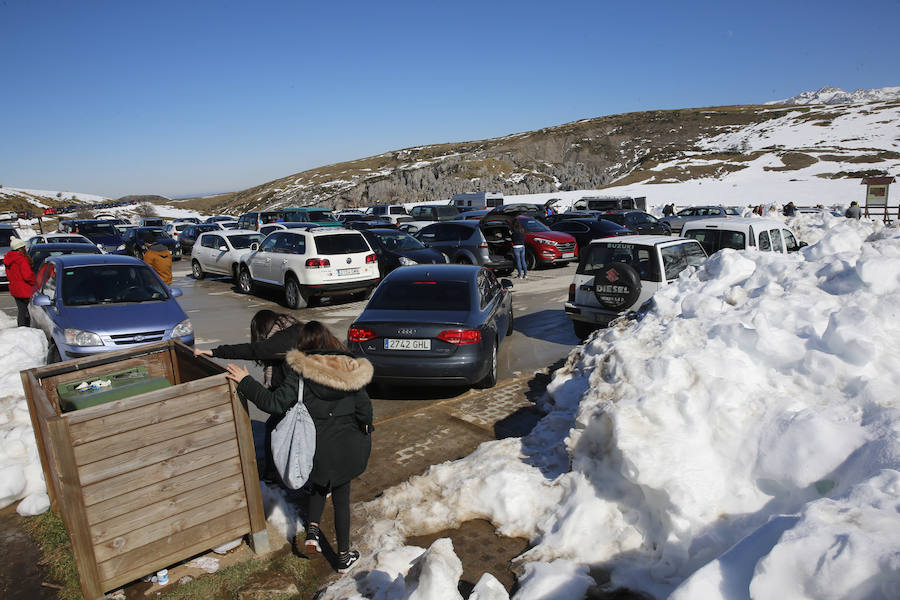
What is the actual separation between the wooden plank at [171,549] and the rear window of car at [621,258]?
6.54 meters

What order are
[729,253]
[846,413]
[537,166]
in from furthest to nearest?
[537,166], [729,253], [846,413]

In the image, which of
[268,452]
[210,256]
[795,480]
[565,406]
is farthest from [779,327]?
[210,256]

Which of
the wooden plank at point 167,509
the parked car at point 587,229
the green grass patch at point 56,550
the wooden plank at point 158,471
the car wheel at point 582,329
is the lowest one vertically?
the car wheel at point 582,329

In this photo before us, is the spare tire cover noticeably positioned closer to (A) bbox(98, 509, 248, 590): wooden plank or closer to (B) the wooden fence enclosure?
(B) the wooden fence enclosure

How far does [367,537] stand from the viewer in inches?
159

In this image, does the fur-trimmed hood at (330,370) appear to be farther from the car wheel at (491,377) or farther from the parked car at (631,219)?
the parked car at (631,219)

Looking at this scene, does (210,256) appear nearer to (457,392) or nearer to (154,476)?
(457,392)

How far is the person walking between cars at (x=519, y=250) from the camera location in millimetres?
16812

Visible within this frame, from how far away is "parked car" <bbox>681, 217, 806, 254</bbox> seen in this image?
10.6 meters

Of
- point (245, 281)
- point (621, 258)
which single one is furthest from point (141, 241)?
point (621, 258)

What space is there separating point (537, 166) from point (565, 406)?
311 ft

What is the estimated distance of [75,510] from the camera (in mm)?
3117

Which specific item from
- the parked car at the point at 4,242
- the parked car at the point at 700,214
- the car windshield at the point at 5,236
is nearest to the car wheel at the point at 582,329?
the parked car at the point at 4,242

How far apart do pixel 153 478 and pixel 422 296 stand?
4227mm
